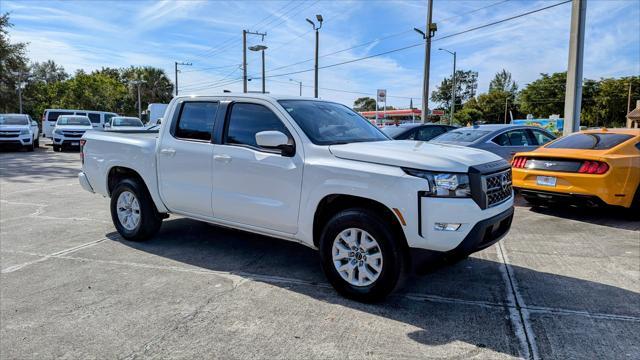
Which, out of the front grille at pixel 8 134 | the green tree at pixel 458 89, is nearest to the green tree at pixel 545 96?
the green tree at pixel 458 89

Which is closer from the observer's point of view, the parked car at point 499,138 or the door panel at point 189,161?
the door panel at point 189,161

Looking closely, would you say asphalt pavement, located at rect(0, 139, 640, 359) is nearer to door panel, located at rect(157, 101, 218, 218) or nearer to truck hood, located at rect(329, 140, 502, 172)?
door panel, located at rect(157, 101, 218, 218)

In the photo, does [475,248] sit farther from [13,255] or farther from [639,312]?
[13,255]

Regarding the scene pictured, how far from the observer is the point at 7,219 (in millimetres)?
7203

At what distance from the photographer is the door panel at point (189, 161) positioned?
4969 millimetres

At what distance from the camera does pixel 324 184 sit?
4.02 metres

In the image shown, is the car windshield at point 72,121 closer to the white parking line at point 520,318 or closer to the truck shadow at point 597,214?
the truck shadow at point 597,214

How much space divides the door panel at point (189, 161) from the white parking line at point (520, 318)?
3131 millimetres

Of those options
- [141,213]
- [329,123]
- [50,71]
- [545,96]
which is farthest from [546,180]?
[50,71]

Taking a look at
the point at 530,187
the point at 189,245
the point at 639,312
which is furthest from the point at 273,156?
the point at 530,187

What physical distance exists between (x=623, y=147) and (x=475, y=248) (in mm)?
4741

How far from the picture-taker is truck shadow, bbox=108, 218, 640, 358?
3.47 meters

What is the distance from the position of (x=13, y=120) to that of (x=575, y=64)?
2297 cm

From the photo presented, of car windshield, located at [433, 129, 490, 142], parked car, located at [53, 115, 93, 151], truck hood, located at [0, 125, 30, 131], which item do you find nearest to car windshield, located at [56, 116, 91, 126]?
parked car, located at [53, 115, 93, 151]
